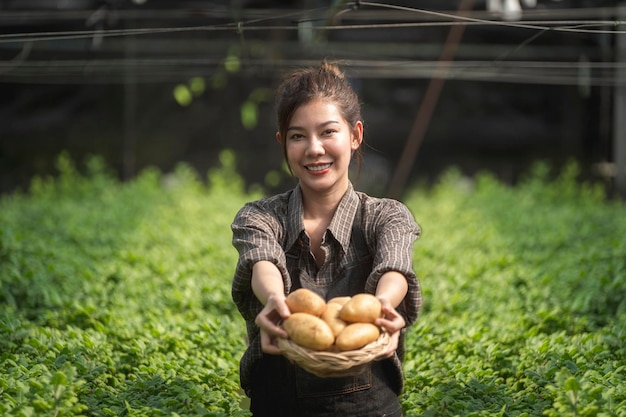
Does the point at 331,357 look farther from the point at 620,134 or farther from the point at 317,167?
the point at 620,134

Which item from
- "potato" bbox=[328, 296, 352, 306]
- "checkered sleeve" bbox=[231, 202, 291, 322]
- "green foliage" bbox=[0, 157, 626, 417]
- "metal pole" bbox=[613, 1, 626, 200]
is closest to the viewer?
"potato" bbox=[328, 296, 352, 306]

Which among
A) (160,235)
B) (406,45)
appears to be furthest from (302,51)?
(160,235)

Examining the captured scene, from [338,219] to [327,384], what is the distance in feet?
1.89

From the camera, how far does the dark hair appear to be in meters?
3.18

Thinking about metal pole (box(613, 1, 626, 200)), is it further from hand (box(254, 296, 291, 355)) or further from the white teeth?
hand (box(254, 296, 291, 355))

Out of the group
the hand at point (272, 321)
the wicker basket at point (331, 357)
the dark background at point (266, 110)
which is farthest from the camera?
the dark background at point (266, 110)

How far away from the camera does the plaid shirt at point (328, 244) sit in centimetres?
310

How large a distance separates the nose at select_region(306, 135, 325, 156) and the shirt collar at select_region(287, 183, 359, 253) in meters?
0.22

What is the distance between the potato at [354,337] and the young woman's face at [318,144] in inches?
26.7

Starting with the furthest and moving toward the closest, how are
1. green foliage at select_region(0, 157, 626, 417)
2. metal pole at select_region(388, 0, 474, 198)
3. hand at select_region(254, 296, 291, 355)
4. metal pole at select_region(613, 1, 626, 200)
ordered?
metal pole at select_region(388, 0, 474, 198)
metal pole at select_region(613, 1, 626, 200)
green foliage at select_region(0, 157, 626, 417)
hand at select_region(254, 296, 291, 355)

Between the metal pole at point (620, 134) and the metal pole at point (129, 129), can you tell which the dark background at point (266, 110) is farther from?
the metal pole at point (620, 134)

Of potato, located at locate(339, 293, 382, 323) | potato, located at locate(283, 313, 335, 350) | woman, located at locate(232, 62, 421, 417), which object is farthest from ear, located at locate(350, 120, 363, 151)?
potato, located at locate(283, 313, 335, 350)

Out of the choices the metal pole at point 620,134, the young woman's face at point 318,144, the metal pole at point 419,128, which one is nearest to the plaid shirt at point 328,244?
the young woman's face at point 318,144

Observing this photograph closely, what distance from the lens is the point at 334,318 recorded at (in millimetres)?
2766
